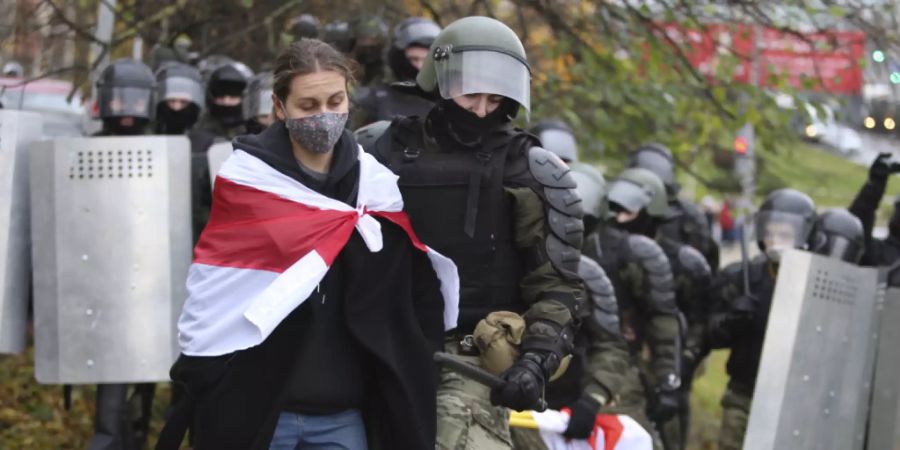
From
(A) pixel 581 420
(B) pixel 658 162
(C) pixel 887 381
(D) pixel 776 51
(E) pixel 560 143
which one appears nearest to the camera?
(A) pixel 581 420

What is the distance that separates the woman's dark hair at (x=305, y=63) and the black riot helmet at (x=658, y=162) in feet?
20.7

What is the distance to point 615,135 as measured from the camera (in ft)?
39.5

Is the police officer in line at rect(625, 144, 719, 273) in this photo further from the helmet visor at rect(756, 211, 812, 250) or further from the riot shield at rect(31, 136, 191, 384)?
the riot shield at rect(31, 136, 191, 384)

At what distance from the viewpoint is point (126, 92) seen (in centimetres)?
781

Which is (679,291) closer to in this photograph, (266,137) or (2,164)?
(2,164)

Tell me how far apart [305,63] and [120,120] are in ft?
10.8

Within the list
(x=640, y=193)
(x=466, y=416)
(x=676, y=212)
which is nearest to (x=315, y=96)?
(x=466, y=416)

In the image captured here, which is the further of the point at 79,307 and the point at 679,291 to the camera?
the point at 679,291

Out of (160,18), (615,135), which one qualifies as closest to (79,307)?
(160,18)

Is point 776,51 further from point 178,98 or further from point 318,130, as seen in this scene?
point 318,130

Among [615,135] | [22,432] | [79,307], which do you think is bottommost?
[22,432]

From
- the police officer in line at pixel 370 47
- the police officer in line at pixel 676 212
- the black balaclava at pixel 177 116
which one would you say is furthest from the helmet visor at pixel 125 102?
the police officer in line at pixel 676 212

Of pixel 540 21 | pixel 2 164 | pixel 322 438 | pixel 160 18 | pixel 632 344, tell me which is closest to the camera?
pixel 322 438

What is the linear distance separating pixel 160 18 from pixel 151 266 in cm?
378
